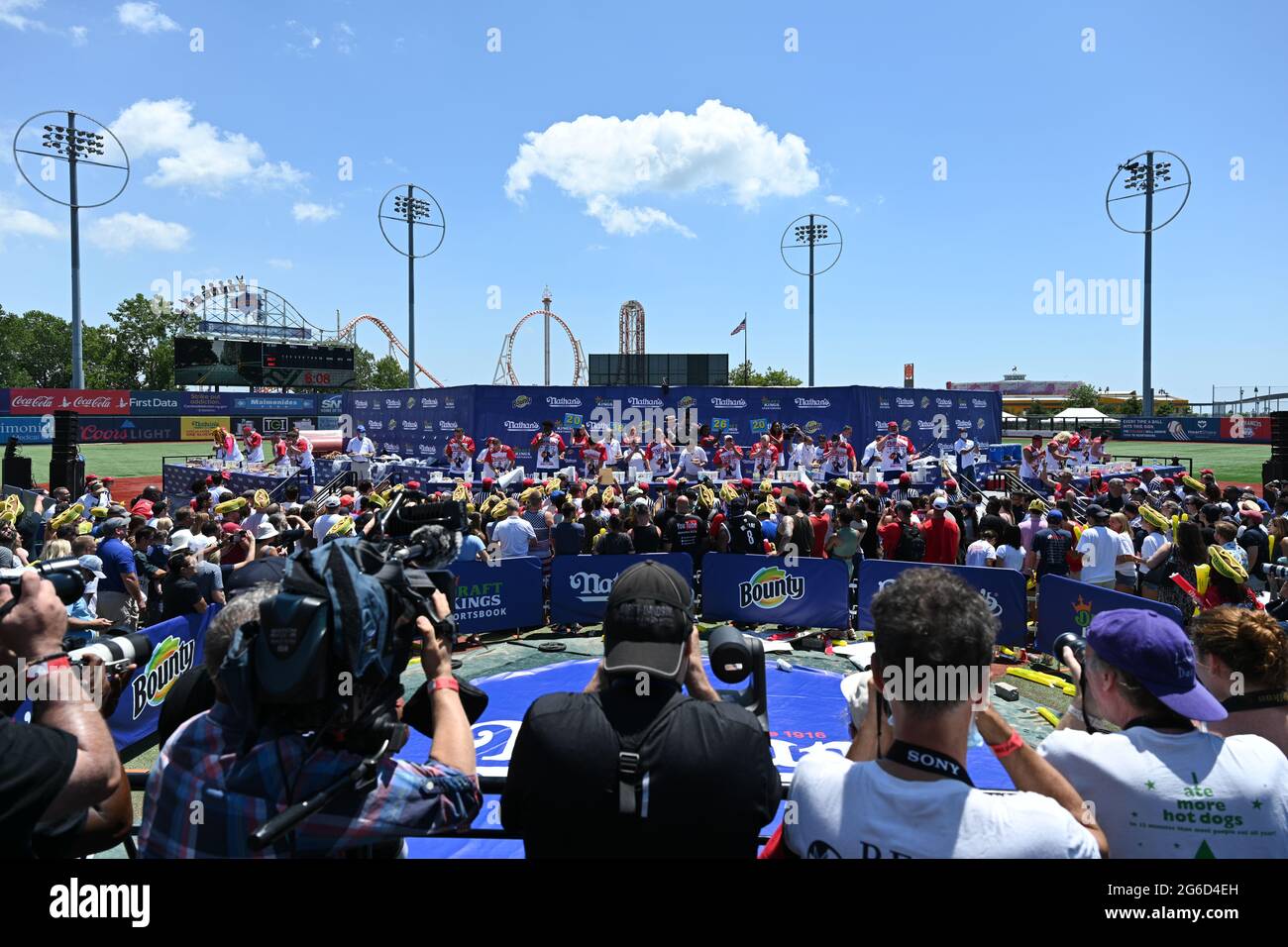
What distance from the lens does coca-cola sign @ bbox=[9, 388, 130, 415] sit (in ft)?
138

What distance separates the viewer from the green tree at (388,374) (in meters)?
111

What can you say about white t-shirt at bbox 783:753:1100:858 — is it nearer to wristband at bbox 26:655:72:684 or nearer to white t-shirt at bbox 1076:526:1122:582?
wristband at bbox 26:655:72:684

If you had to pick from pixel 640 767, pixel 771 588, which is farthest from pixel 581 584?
pixel 640 767

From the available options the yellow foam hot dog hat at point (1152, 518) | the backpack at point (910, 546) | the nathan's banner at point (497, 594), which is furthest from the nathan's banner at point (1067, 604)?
the nathan's banner at point (497, 594)

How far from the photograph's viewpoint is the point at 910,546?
10.8 metres

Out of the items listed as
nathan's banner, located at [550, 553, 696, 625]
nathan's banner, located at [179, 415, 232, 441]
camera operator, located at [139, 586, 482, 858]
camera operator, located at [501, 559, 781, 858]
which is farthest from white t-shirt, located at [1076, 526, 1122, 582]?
nathan's banner, located at [179, 415, 232, 441]

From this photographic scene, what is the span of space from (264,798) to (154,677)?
21.2 feet

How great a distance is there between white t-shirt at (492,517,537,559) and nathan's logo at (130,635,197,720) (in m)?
4.36

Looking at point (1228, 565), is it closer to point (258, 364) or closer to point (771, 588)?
point (771, 588)

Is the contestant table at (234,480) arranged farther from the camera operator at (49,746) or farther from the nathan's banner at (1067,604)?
the camera operator at (49,746)

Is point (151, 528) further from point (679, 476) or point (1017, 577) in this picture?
point (679, 476)

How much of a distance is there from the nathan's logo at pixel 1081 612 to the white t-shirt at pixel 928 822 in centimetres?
798
